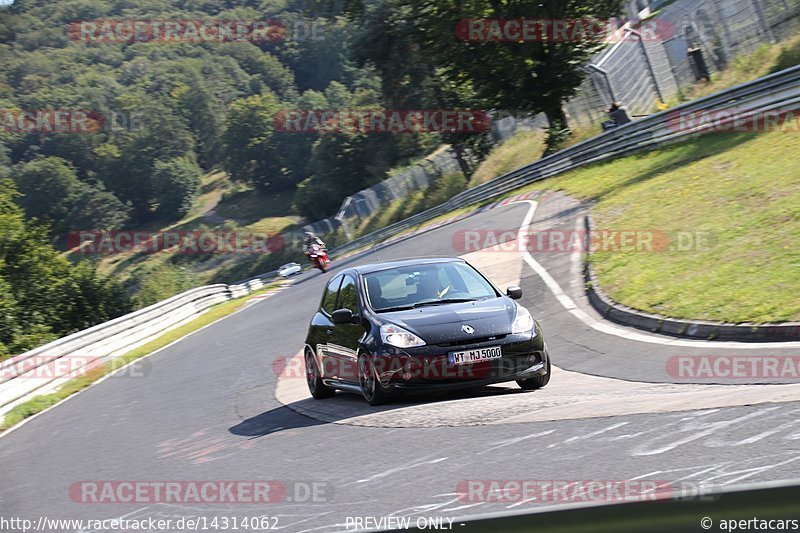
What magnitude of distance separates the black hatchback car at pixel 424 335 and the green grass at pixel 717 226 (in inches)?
104

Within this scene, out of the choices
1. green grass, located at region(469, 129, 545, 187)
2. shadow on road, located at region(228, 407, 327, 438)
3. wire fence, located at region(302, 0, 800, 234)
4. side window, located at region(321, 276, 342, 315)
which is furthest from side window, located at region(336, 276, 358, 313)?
green grass, located at region(469, 129, 545, 187)

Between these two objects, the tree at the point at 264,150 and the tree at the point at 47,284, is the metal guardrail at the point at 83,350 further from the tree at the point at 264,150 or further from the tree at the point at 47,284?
the tree at the point at 264,150

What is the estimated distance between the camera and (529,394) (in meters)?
9.48

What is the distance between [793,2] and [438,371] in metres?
27.5

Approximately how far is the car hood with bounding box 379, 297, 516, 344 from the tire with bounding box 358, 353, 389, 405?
1.63 ft

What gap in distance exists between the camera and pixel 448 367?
9383 mm

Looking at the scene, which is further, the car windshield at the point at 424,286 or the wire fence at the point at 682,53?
the wire fence at the point at 682,53

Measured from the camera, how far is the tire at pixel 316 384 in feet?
38.0

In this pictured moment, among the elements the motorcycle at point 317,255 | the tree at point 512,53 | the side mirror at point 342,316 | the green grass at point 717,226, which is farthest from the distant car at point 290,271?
the side mirror at point 342,316

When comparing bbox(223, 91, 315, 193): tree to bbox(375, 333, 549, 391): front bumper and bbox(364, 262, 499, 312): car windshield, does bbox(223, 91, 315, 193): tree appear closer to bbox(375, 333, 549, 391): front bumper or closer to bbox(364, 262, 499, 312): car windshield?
bbox(364, 262, 499, 312): car windshield

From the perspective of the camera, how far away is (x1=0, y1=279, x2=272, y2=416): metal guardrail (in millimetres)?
16672

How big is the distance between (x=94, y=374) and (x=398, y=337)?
1222 cm

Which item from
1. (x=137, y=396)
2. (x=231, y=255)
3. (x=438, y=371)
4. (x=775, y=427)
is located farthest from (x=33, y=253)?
(x=231, y=255)

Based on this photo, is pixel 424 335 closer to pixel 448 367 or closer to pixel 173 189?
pixel 448 367
